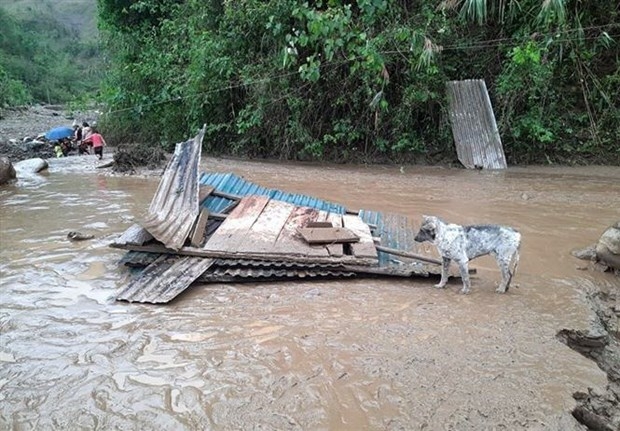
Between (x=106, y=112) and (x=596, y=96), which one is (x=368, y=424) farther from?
(x=106, y=112)

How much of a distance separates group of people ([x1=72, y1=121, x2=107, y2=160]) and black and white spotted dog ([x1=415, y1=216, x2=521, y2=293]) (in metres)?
11.3

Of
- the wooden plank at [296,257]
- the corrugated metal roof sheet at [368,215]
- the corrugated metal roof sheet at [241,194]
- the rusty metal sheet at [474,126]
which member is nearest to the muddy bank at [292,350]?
the wooden plank at [296,257]

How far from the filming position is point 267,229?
18.6 feet

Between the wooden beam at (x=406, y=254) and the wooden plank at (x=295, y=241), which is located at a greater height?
the wooden plank at (x=295, y=241)

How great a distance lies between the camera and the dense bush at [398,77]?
10.9 meters

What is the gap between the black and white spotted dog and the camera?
462 centimetres

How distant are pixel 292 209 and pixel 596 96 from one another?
8595 millimetres

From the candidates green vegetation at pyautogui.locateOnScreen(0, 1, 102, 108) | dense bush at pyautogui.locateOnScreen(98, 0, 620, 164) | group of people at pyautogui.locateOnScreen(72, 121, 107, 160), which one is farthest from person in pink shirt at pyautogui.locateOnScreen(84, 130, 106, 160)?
green vegetation at pyautogui.locateOnScreen(0, 1, 102, 108)

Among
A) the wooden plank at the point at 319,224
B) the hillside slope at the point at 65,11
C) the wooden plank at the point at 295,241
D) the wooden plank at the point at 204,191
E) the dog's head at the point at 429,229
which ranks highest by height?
the hillside slope at the point at 65,11

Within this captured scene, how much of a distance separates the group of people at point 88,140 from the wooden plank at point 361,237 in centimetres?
970

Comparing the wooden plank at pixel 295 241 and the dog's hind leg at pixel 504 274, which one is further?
the wooden plank at pixel 295 241

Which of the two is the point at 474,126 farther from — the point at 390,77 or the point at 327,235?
the point at 327,235

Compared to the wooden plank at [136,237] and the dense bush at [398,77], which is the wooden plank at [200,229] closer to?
the wooden plank at [136,237]

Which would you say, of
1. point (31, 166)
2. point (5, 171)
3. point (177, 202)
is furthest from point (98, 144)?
point (177, 202)
